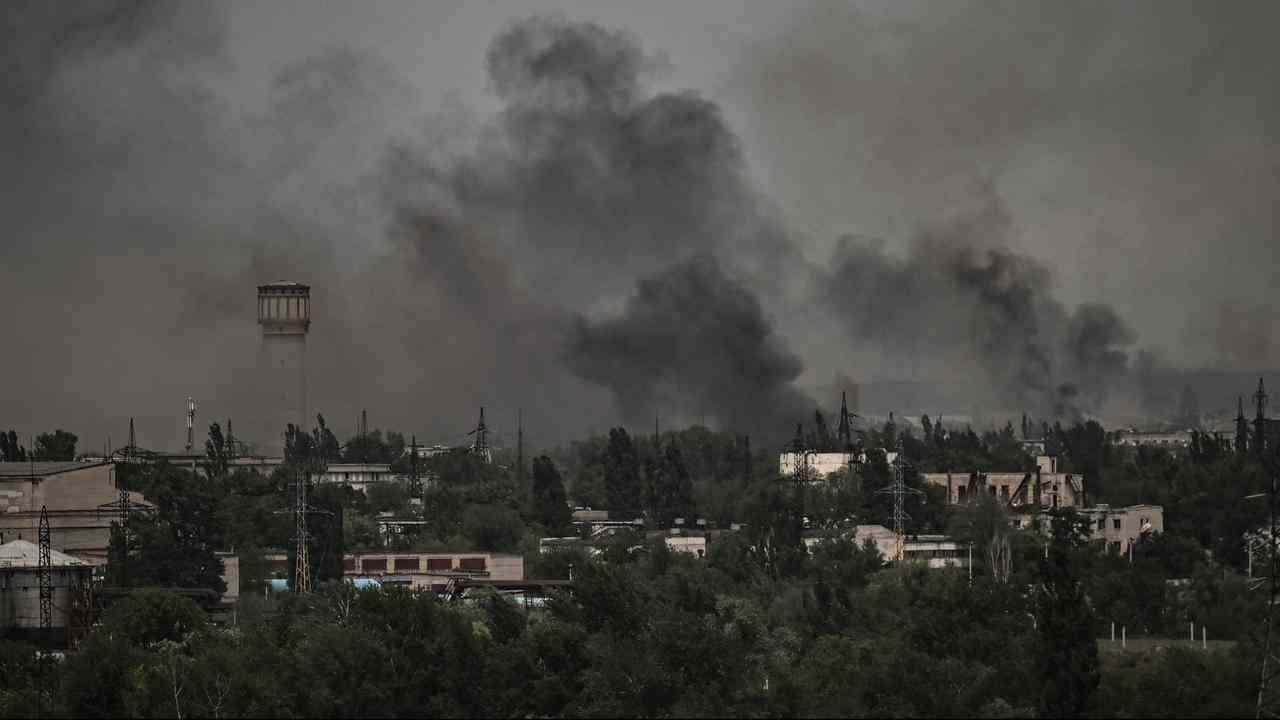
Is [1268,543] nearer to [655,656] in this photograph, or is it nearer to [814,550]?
[814,550]

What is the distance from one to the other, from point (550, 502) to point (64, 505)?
1682 cm

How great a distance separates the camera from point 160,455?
94.0m

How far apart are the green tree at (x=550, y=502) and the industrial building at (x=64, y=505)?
14.0 meters

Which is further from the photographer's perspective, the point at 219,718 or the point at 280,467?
the point at 280,467

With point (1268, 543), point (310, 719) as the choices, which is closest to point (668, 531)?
point (1268, 543)

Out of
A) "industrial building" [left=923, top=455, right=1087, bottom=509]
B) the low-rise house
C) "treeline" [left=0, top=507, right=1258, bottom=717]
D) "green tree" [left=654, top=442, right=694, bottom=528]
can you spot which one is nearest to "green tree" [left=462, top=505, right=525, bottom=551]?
"green tree" [left=654, top=442, right=694, bottom=528]

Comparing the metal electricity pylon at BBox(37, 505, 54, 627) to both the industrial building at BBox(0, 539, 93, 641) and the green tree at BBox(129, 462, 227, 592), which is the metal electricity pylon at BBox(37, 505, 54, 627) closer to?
the industrial building at BBox(0, 539, 93, 641)

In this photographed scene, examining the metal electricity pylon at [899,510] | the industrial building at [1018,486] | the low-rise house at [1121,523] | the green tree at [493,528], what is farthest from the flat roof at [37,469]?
the low-rise house at [1121,523]

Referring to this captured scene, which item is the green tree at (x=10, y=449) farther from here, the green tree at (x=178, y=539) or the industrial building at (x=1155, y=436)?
the industrial building at (x=1155, y=436)

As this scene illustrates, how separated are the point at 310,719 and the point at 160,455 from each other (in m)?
57.8

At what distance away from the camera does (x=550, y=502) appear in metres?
79.0

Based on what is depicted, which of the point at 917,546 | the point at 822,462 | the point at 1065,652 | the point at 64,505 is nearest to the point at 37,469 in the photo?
the point at 64,505

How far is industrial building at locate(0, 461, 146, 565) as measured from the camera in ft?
217

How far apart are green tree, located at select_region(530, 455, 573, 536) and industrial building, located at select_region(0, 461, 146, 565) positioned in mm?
14039
